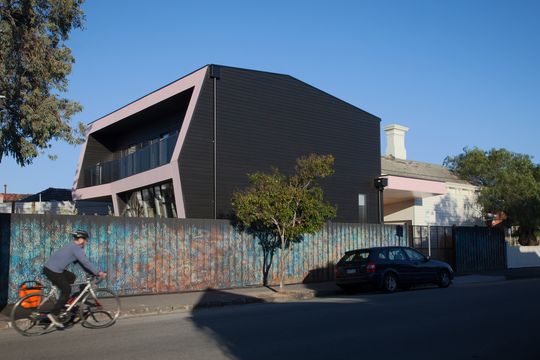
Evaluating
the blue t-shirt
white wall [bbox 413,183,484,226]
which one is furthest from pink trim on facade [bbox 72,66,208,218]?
white wall [bbox 413,183,484,226]

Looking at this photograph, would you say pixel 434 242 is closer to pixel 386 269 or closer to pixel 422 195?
pixel 422 195

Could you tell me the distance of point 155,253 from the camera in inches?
641

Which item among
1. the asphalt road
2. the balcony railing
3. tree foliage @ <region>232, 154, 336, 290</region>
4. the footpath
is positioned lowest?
the footpath

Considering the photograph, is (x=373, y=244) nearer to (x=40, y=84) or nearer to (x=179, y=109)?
(x=179, y=109)

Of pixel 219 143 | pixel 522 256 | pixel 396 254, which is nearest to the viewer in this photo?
pixel 396 254

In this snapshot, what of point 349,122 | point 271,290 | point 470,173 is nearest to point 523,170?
point 470,173

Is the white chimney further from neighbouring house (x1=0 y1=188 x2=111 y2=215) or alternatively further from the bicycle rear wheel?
the bicycle rear wheel

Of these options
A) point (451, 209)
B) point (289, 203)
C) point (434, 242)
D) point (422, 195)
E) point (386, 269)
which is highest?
point (422, 195)

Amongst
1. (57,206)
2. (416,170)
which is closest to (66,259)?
(57,206)

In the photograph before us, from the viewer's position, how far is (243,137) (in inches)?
843

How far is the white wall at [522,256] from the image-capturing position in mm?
29484

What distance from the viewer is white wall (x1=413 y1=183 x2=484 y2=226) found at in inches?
1180

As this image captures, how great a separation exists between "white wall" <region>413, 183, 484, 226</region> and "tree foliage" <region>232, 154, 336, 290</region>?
1382 centimetres

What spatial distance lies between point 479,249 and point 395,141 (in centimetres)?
1079
